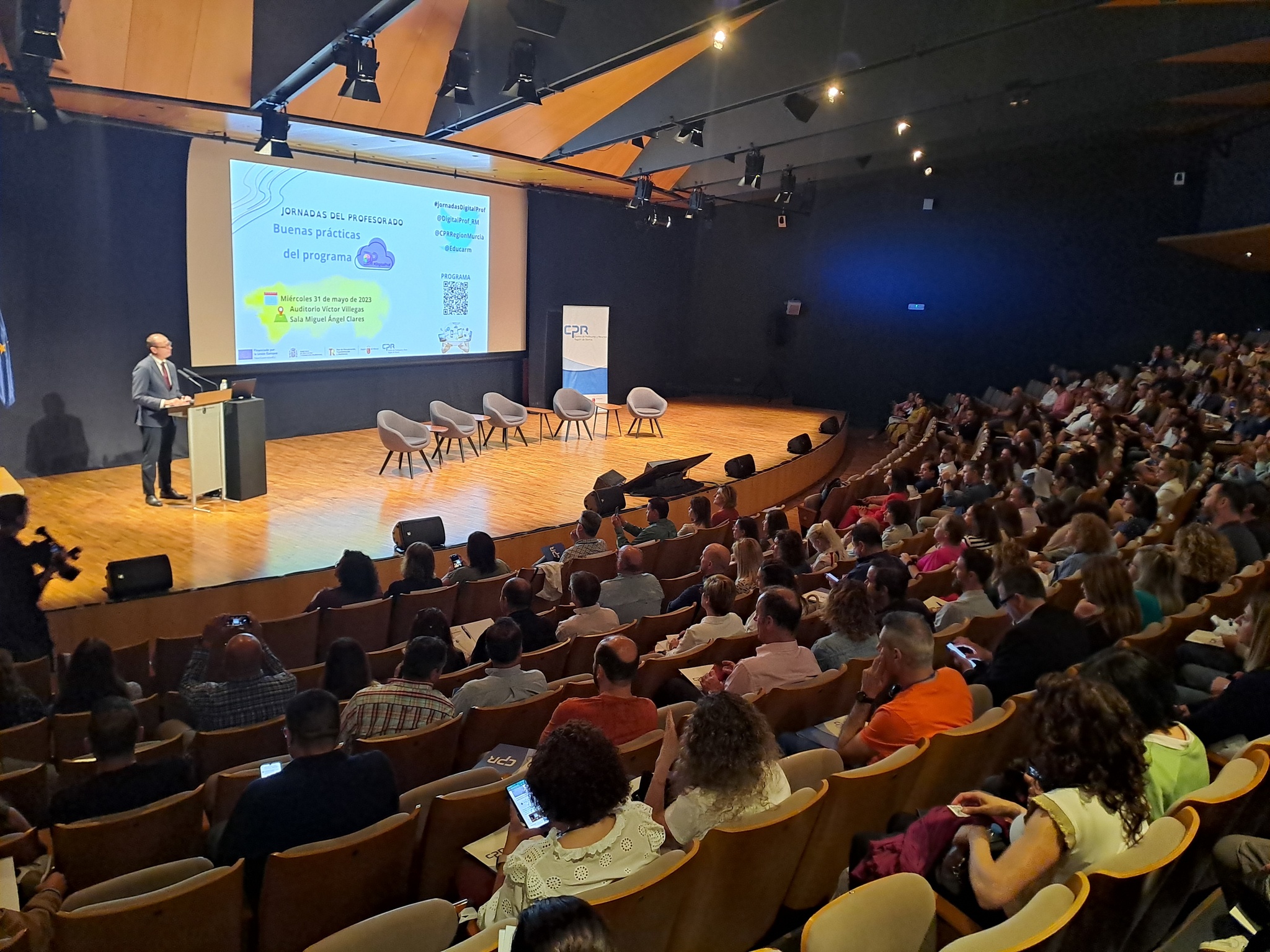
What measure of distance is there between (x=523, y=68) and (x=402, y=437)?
436cm

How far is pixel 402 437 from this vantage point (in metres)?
10.1

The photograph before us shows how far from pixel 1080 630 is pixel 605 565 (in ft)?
10.2

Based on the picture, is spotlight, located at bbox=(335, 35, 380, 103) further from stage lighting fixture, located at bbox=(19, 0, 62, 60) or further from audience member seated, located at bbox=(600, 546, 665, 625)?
audience member seated, located at bbox=(600, 546, 665, 625)

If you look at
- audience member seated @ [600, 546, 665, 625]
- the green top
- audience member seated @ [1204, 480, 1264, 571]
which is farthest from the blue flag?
audience member seated @ [1204, 480, 1264, 571]

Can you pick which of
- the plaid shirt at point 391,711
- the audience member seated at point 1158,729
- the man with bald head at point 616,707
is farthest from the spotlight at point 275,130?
the audience member seated at point 1158,729

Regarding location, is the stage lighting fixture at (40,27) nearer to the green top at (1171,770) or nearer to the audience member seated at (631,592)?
the audience member seated at (631,592)

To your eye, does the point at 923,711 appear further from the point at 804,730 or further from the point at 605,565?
the point at 605,565

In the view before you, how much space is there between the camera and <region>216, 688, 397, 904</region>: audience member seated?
7.64 ft

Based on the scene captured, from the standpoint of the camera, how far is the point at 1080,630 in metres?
3.37

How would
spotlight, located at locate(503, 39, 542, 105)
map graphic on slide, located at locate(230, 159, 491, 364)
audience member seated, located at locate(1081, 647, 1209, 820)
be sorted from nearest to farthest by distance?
audience member seated, located at locate(1081, 647, 1209, 820) < spotlight, located at locate(503, 39, 542, 105) < map graphic on slide, located at locate(230, 159, 491, 364)

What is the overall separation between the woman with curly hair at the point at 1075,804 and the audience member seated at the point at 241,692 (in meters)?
2.71

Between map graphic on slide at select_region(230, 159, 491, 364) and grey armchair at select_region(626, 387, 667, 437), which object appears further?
grey armchair at select_region(626, 387, 667, 437)

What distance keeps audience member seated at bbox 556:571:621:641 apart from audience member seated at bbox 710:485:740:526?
269 centimetres

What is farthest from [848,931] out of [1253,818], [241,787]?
[241,787]
